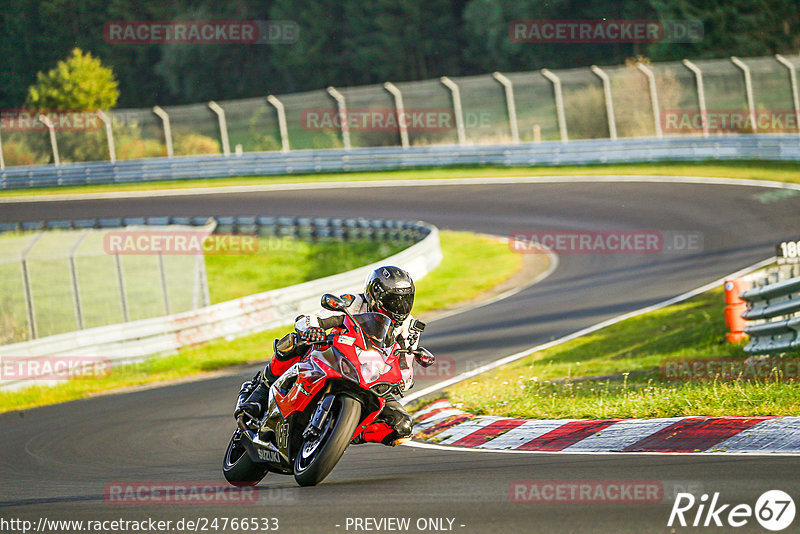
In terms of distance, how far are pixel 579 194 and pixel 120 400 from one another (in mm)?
19613

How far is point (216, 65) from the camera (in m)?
79.0

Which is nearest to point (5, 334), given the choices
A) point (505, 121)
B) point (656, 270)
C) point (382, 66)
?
point (656, 270)

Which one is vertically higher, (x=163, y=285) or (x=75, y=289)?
(x=75, y=289)

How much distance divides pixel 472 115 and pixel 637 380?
29.8 m

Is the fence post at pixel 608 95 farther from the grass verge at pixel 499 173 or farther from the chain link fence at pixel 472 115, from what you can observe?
the grass verge at pixel 499 173

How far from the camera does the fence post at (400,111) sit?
1602 inches

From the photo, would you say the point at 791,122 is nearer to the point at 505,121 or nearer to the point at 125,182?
the point at 505,121

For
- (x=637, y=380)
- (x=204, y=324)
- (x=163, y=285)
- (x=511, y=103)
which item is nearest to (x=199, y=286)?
(x=163, y=285)

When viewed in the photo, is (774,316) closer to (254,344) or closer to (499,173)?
(254,344)

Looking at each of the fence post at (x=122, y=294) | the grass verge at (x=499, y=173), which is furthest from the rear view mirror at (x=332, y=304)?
the grass verge at (x=499, y=173)

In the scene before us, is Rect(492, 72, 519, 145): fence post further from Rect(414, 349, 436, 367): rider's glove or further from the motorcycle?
the motorcycle

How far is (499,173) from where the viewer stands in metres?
37.0

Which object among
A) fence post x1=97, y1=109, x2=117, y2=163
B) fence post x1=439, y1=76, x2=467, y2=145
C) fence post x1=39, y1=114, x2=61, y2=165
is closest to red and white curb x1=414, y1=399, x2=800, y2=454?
fence post x1=439, y1=76, x2=467, y2=145

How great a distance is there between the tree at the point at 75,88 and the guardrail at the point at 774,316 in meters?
53.2
